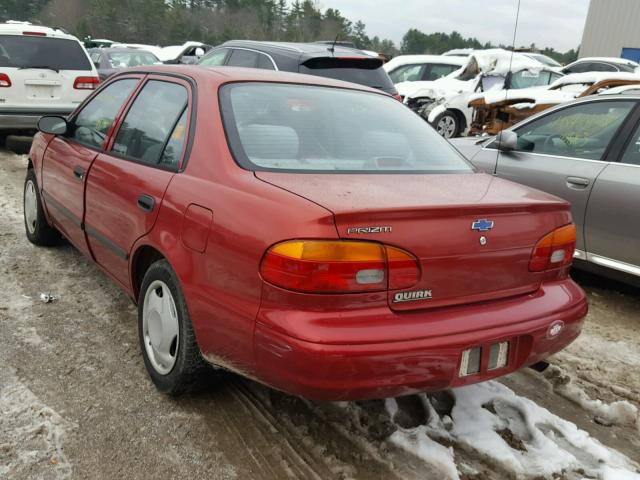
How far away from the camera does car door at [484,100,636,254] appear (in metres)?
4.44

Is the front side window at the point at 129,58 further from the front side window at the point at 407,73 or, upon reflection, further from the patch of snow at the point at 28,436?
the patch of snow at the point at 28,436

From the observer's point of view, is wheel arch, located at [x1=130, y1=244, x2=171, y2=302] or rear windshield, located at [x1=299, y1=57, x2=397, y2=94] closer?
wheel arch, located at [x1=130, y1=244, x2=171, y2=302]

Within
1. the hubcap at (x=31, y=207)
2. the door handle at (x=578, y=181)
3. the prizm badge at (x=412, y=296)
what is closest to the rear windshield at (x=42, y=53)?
the hubcap at (x=31, y=207)

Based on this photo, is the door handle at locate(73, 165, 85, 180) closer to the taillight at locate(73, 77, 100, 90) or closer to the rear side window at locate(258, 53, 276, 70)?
the rear side window at locate(258, 53, 276, 70)

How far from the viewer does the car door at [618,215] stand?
4.09 metres

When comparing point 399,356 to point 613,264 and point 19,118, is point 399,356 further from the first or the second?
point 19,118

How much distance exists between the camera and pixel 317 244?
2.11m

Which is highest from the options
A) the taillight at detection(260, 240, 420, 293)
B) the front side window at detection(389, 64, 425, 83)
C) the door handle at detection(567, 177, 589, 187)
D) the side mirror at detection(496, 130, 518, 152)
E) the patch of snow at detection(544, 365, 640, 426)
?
the taillight at detection(260, 240, 420, 293)

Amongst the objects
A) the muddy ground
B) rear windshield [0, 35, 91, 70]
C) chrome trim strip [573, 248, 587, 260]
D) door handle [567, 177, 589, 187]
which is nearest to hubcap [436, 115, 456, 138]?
rear windshield [0, 35, 91, 70]

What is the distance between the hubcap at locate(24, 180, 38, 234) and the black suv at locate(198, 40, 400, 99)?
10.2 feet

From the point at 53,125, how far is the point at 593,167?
151 inches

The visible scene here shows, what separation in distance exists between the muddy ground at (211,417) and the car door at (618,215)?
2.09ft

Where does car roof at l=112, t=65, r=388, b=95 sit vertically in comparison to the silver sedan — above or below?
above

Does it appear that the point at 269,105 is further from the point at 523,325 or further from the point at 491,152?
the point at 491,152
